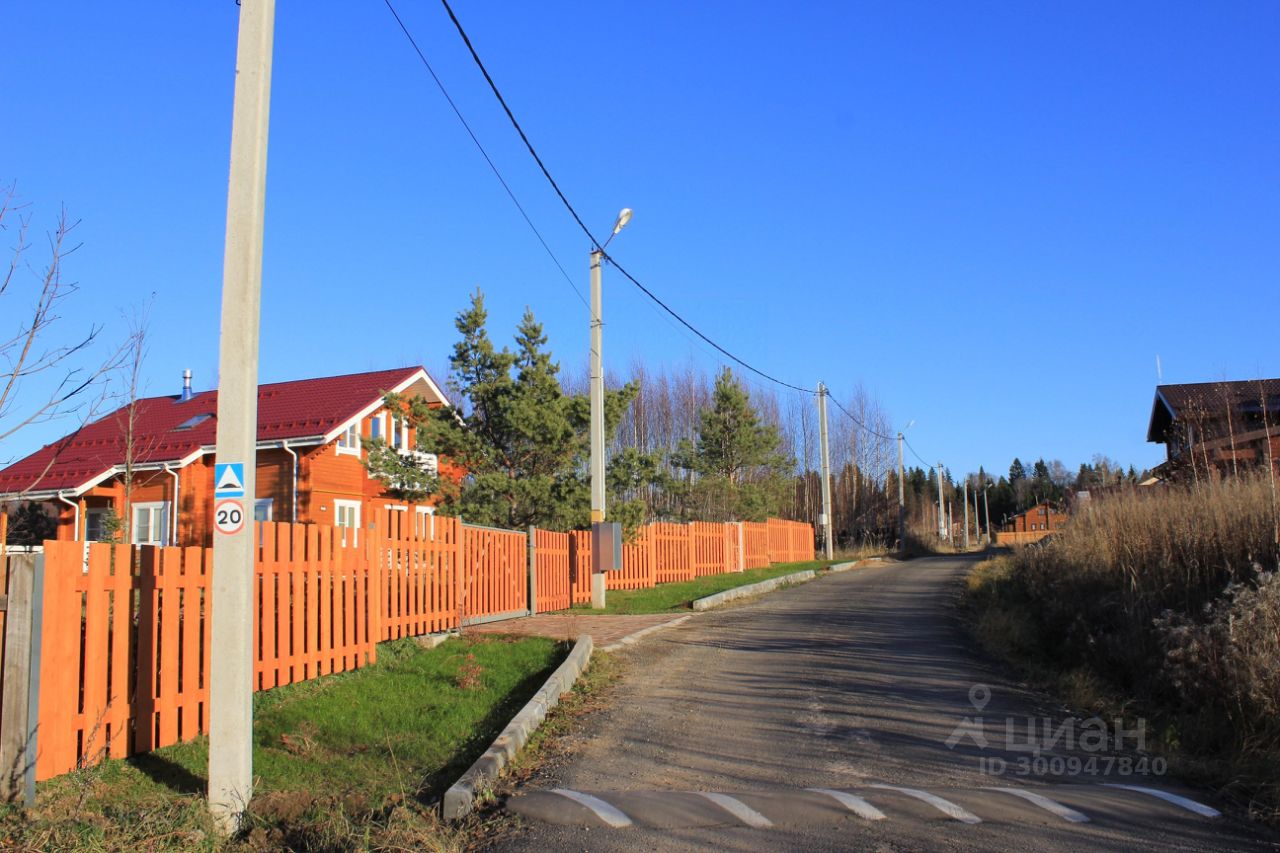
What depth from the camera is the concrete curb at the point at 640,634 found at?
11.5m

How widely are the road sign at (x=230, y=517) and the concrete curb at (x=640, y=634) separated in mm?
6122

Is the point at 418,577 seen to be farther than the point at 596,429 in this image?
No

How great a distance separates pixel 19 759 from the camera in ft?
18.5

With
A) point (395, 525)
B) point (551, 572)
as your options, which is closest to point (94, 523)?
point (551, 572)

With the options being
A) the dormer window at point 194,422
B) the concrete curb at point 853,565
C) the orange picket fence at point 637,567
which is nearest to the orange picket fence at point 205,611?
the orange picket fence at point 637,567

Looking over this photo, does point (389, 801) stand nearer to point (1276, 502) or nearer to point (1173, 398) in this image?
point (1276, 502)

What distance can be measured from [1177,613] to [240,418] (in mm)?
8407

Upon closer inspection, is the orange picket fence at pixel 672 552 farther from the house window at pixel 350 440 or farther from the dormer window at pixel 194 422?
the dormer window at pixel 194 422

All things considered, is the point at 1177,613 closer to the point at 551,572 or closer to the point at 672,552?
the point at 551,572

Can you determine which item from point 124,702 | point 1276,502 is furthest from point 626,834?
point 1276,502

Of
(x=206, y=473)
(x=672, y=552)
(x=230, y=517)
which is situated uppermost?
(x=206, y=473)

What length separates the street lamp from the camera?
16.9m

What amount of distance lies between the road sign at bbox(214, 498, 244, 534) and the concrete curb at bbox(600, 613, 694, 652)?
6.12 m

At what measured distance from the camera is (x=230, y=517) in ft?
18.9
